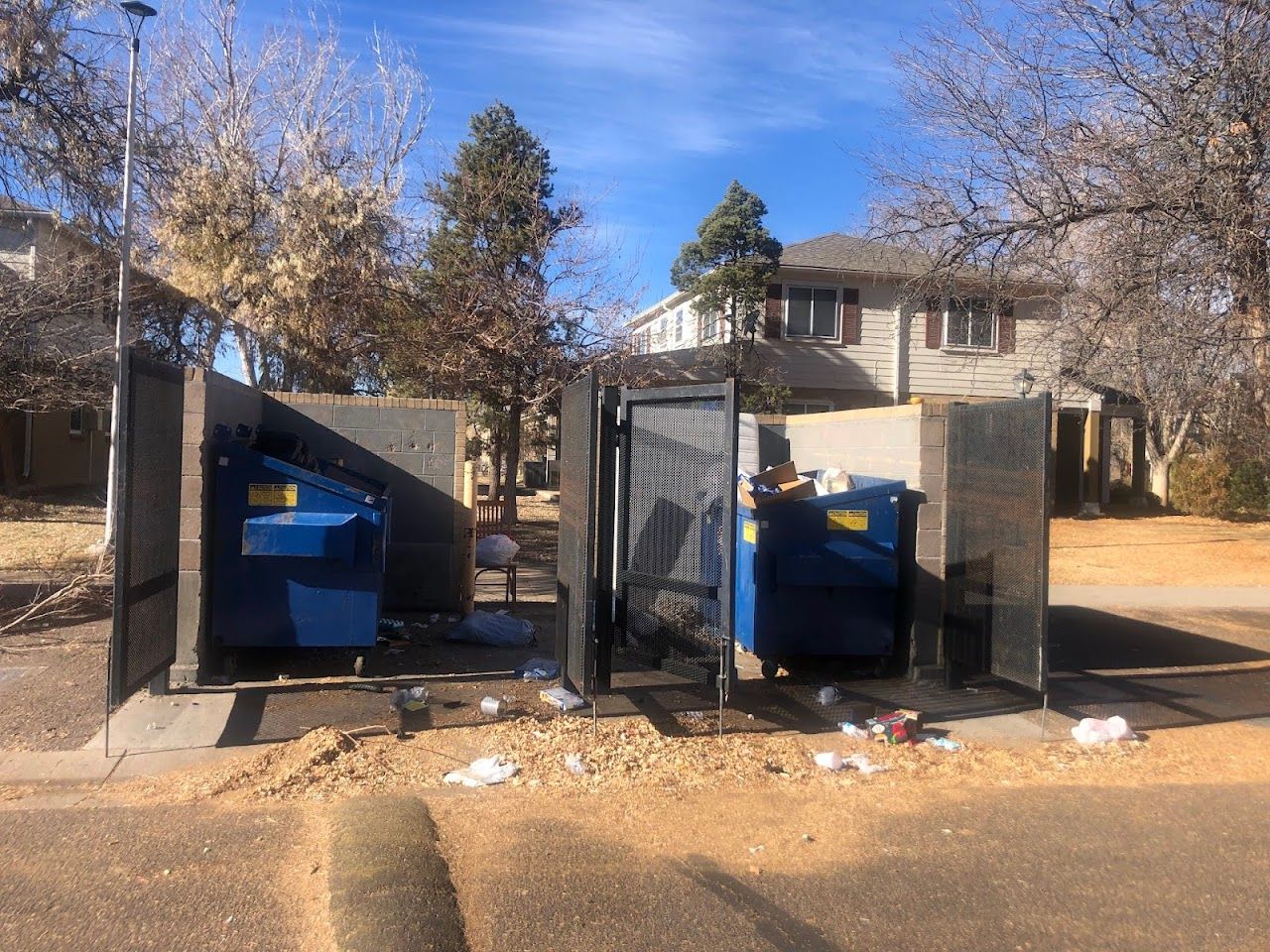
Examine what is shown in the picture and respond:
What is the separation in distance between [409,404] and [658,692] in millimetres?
4145

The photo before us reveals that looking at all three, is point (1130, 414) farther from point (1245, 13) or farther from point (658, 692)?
point (658, 692)

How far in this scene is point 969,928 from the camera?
3.87m

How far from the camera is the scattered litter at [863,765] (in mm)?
5728

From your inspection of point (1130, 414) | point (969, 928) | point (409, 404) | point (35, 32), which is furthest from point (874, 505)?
point (1130, 414)

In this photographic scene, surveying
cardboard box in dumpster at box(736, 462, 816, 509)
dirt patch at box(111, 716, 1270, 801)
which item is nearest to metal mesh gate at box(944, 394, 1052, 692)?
dirt patch at box(111, 716, 1270, 801)

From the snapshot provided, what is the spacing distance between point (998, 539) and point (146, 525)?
5.48 metres

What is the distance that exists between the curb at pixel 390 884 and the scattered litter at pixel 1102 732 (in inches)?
163

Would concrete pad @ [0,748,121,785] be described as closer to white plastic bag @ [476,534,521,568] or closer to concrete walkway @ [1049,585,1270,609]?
white plastic bag @ [476,534,521,568]

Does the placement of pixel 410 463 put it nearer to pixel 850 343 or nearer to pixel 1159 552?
pixel 1159 552

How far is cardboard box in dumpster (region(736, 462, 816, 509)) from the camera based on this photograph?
23.8ft

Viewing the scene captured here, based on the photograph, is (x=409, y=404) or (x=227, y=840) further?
(x=409, y=404)

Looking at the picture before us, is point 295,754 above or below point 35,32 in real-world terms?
below

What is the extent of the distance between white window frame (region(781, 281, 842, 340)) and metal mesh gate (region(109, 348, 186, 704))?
16.5 m

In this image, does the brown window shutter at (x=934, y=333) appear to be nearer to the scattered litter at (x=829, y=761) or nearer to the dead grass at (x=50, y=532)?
the dead grass at (x=50, y=532)
